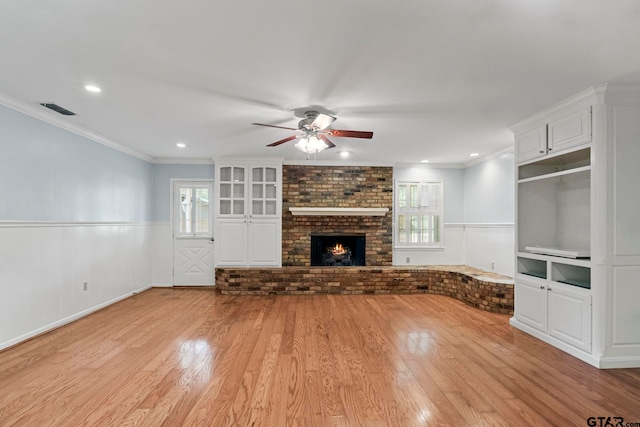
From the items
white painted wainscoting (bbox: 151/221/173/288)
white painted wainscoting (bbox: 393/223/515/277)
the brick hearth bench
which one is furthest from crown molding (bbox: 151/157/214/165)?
white painted wainscoting (bbox: 393/223/515/277)

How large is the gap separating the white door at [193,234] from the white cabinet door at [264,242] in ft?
2.72

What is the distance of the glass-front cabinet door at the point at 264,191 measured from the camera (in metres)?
6.30

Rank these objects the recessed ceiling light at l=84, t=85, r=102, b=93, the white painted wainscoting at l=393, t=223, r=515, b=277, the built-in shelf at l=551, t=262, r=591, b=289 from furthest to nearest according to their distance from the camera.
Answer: the white painted wainscoting at l=393, t=223, r=515, b=277
the built-in shelf at l=551, t=262, r=591, b=289
the recessed ceiling light at l=84, t=85, r=102, b=93

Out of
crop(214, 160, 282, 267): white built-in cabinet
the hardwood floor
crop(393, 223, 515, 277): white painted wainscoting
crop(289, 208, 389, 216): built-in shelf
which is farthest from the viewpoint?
crop(214, 160, 282, 267): white built-in cabinet

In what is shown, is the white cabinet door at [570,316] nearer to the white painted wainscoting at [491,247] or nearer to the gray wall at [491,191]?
the white painted wainscoting at [491,247]

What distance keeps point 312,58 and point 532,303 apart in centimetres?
349

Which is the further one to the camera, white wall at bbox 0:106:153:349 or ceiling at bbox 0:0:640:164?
white wall at bbox 0:106:153:349

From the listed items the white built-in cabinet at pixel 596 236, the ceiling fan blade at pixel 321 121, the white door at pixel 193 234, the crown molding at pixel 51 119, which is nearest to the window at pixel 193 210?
the white door at pixel 193 234

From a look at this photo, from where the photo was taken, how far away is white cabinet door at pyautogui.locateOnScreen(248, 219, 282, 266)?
618 centimetres

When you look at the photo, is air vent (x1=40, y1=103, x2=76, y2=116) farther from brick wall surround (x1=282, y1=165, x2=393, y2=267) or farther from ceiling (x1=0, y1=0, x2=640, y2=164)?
brick wall surround (x1=282, y1=165, x2=393, y2=267)

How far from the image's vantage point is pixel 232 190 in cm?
624

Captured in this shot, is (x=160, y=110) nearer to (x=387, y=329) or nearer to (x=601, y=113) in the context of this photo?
(x=387, y=329)

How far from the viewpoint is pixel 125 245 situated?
17.6ft

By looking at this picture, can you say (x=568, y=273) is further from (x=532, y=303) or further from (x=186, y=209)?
(x=186, y=209)
